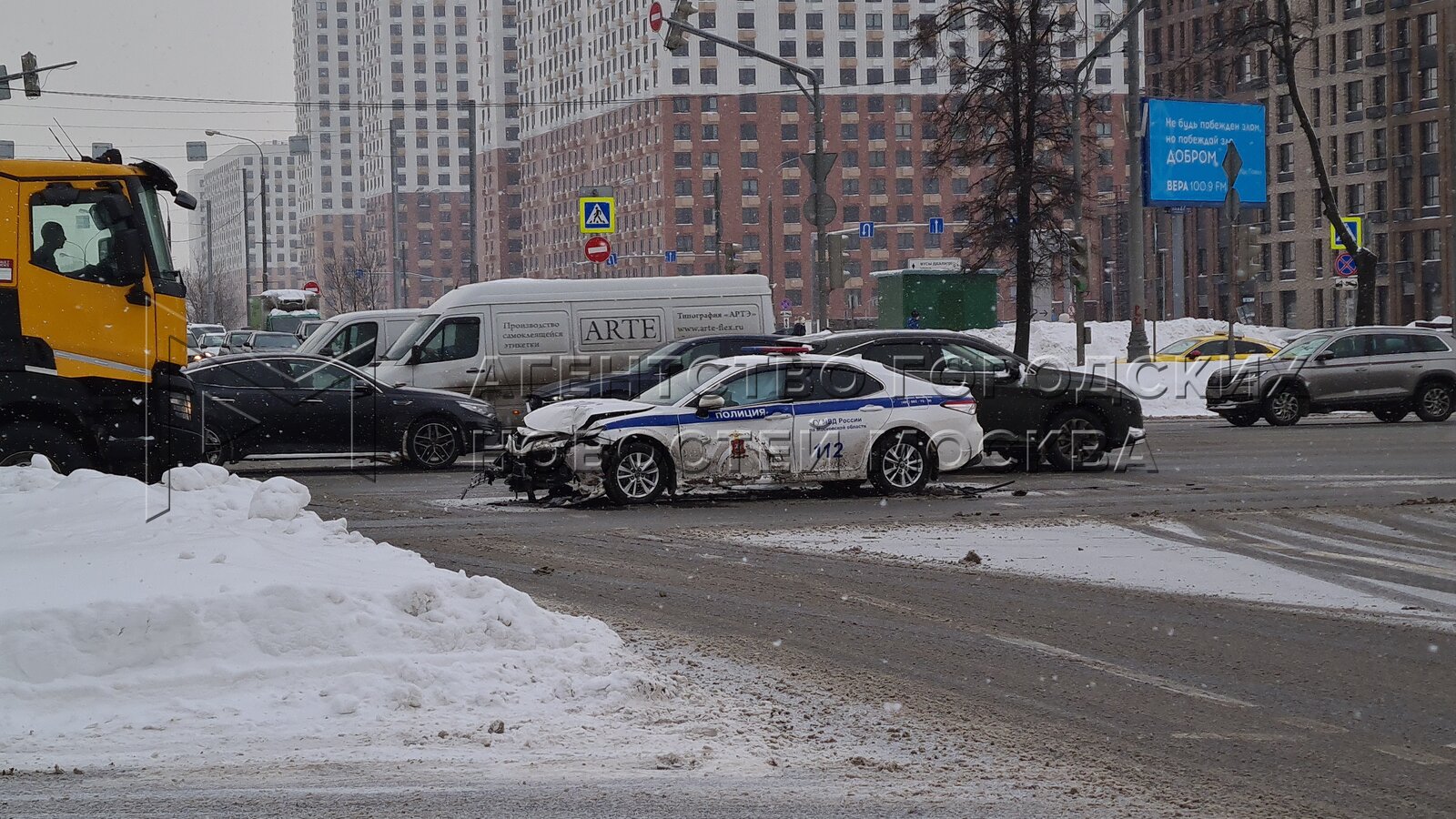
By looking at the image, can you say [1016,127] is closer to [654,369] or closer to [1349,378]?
[1349,378]

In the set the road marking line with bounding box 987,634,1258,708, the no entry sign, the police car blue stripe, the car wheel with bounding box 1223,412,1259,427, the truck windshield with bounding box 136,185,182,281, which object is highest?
the no entry sign

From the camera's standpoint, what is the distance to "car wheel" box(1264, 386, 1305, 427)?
26781mm

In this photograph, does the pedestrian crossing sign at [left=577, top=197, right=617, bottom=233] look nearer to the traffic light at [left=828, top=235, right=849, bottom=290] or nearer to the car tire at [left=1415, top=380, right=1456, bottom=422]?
the traffic light at [left=828, top=235, right=849, bottom=290]

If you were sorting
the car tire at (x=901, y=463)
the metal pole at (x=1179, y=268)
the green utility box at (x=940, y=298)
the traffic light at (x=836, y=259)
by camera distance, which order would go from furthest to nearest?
the metal pole at (x=1179, y=268) → the green utility box at (x=940, y=298) → the traffic light at (x=836, y=259) → the car tire at (x=901, y=463)

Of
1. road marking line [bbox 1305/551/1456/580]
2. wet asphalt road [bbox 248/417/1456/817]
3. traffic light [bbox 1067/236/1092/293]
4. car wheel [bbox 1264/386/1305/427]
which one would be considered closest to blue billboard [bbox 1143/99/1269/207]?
traffic light [bbox 1067/236/1092/293]

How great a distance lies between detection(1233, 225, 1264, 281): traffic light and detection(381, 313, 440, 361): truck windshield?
15.2m

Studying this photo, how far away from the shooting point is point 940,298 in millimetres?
50219

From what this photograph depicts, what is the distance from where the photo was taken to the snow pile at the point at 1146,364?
33.1 metres

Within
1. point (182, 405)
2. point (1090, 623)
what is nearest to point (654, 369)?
point (182, 405)

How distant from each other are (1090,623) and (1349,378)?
63.9 ft

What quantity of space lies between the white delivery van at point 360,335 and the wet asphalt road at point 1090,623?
8683mm

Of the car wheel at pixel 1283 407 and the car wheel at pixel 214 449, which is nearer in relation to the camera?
the car wheel at pixel 214 449

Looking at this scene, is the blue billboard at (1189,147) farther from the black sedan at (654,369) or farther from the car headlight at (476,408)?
the car headlight at (476,408)

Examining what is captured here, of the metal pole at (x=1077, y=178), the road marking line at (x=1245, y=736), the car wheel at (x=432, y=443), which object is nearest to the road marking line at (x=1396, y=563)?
the road marking line at (x=1245, y=736)
